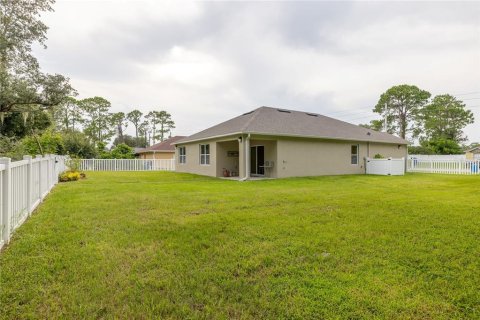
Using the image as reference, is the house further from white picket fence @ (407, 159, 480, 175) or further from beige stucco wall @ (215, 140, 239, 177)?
white picket fence @ (407, 159, 480, 175)

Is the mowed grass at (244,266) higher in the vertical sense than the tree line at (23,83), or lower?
lower

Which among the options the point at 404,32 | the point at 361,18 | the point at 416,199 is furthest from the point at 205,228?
the point at 404,32

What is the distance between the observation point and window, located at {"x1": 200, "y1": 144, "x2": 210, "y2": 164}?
16.7 m

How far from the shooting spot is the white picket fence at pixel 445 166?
1675 centimetres

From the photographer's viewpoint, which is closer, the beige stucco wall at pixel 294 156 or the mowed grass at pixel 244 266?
the mowed grass at pixel 244 266

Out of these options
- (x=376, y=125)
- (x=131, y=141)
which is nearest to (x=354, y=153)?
(x=376, y=125)

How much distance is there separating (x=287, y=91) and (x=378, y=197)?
1380 centimetres

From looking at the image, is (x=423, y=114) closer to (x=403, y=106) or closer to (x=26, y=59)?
(x=403, y=106)

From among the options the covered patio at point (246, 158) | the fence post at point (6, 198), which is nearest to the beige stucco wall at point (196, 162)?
the covered patio at point (246, 158)

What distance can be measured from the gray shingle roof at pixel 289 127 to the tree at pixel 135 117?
36791 mm

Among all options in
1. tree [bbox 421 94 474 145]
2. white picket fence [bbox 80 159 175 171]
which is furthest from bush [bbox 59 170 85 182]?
tree [bbox 421 94 474 145]

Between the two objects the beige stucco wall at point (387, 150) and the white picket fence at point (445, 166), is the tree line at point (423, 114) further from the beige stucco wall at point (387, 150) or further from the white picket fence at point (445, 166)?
the white picket fence at point (445, 166)

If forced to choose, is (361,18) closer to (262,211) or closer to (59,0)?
(262,211)

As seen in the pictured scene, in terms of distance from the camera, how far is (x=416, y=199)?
23.8ft
